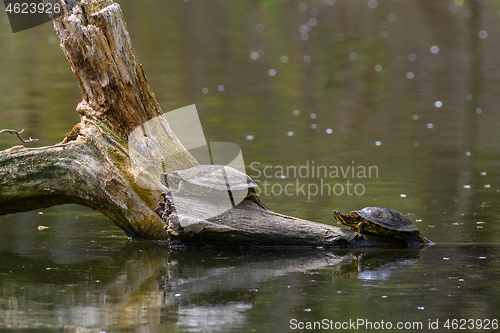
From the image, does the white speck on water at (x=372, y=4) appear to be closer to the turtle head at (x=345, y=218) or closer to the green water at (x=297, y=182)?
the green water at (x=297, y=182)

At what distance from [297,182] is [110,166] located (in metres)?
3.45

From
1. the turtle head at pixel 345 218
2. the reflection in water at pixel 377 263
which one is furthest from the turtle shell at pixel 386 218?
the reflection in water at pixel 377 263

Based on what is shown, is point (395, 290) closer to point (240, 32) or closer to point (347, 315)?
point (347, 315)

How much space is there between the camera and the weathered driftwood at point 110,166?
604cm

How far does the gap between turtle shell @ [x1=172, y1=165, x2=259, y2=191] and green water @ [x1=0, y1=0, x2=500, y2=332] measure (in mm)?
664

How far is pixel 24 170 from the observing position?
6020 millimetres

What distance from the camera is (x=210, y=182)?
5980mm

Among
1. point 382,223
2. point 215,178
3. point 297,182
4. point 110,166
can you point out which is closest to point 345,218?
point 382,223

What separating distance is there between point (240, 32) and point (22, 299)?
22903 millimetres

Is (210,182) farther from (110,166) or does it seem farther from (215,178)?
(110,166)

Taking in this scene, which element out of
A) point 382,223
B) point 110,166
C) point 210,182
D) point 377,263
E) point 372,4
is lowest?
point 377,263

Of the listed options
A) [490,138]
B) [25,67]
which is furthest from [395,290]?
[25,67]

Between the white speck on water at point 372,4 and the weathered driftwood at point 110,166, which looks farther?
the white speck on water at point 372,4

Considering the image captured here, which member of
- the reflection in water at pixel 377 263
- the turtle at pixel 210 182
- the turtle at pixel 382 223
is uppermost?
the turtle at pixel 210 182
